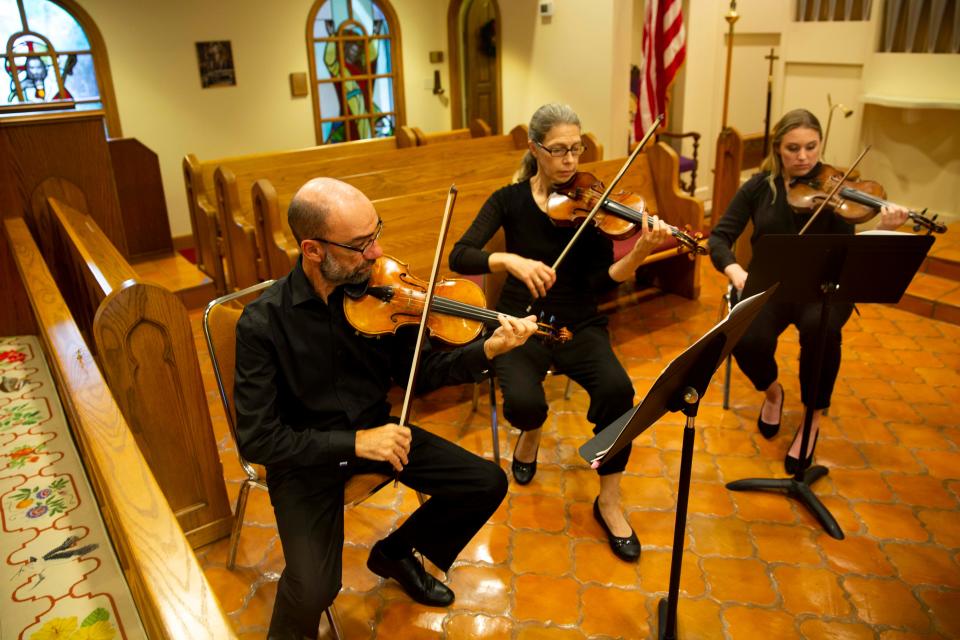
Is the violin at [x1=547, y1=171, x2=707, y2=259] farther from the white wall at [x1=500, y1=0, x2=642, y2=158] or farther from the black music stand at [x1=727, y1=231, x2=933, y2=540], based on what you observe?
the white wall at [x1=500, y1=0, x2=642, y2=158]

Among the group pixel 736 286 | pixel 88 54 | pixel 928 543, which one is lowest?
pixel 928 543

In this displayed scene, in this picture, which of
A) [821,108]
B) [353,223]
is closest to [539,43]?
[821,108]

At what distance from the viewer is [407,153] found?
4.46 meters

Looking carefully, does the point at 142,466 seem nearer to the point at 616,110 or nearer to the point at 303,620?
the point at 303,620

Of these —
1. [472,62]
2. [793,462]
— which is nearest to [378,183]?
[793,462]

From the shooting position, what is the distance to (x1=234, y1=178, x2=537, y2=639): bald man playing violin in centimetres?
178

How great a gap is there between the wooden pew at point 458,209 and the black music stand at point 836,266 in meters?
1.58

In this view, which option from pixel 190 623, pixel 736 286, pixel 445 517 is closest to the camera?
pixel 190 623

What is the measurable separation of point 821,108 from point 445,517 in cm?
587

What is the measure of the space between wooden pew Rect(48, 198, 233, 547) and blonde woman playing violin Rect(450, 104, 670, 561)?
1.01m

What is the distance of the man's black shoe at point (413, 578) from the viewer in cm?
219

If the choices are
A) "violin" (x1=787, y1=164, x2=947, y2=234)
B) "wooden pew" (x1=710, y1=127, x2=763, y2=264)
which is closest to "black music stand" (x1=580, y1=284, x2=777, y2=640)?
"violin" (x1=787, y1=164, x2=947, y2=234)

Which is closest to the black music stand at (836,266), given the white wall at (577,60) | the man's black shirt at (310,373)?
the man's black shirt at (310,373)

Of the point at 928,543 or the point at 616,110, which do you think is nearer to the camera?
the point at 928,543
